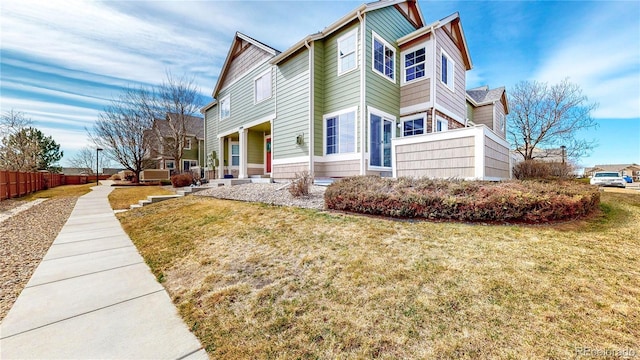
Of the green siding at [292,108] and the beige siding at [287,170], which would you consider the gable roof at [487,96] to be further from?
the beige siding at [287,170]

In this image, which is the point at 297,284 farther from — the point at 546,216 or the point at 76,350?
the point at 546,216

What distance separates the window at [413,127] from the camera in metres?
10.4

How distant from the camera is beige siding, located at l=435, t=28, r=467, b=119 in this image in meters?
10.4

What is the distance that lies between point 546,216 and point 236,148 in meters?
16.3

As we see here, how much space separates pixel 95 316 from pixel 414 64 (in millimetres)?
12253

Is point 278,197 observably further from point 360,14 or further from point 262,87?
point 262,87

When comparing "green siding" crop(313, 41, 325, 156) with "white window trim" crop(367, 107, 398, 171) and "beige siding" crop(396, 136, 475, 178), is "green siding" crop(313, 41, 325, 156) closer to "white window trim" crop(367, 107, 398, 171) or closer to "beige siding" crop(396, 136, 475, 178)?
"white window trim" crop(367, 107, 398, 171)

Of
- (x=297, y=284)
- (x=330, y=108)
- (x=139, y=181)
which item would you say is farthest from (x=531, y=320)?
Result: (x=139, y=181)

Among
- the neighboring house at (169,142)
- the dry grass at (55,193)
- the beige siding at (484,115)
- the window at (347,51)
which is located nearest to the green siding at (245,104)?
the window at (347,51)

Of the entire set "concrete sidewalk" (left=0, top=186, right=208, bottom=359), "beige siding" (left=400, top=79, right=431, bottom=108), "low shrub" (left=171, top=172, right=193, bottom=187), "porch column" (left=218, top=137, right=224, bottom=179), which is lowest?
"concrete sidewalk" (left=0, top=186, right=208, bottom=359)

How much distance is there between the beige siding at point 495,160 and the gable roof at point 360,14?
630cm

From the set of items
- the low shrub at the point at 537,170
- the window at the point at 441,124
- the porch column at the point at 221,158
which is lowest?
the low shrub at the point at 537,170

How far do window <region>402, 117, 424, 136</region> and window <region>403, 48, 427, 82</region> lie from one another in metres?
1.87

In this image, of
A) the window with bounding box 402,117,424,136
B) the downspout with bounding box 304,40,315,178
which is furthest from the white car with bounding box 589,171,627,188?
the downspout with bounding box 304,40,315,178
